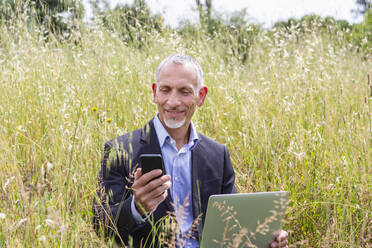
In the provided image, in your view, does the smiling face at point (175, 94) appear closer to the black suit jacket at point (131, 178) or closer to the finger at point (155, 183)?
the black suit jacket at point (131, 178)

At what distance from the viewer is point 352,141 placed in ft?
8.41

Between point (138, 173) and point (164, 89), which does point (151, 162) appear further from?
point (164, 89)

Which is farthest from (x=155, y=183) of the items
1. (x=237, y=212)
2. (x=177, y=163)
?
(x=177, y=163)

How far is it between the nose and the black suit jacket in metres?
0.16

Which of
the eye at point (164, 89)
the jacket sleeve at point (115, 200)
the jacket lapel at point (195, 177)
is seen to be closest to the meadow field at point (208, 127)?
the jacket sleeve at point (115, 200)

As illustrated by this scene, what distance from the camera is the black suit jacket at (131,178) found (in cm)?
181

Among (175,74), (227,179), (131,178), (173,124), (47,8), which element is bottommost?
(227,179)

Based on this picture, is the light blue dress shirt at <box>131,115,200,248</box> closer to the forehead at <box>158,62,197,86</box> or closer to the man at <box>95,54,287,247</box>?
the man at <box>95,54,287,247</box>

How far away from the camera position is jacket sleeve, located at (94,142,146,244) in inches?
68.1

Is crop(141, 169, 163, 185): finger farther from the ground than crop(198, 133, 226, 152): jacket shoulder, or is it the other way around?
crop(141, 169, 163, 185): finger

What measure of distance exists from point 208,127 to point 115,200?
1.36 metres

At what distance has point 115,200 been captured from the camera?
194 centimetres

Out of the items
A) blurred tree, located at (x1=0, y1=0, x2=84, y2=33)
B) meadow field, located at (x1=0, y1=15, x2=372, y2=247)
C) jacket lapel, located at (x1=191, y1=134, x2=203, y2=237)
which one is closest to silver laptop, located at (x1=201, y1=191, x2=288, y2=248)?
meadow field, located at (x1=0, y1=15, x2=372, y2=247)

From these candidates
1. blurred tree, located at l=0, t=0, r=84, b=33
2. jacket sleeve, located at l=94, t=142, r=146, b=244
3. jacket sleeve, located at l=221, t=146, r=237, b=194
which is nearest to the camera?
jacket sleeve, located at l=94, t=142, r=146, b=244
